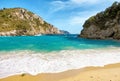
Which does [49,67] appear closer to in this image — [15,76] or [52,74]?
[52,74]

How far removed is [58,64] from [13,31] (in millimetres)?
182879

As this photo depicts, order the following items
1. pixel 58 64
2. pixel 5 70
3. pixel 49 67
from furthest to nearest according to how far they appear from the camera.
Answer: pixel 58 64 < pixel 49 67 < pixel 5 70

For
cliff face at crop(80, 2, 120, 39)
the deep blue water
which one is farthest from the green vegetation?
the deep blue water

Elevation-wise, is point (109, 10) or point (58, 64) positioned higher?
point (109, 10)

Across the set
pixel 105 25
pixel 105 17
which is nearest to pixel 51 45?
pixel 105 25

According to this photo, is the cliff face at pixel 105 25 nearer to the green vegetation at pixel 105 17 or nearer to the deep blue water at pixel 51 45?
the green vegetation at pixel 105 17

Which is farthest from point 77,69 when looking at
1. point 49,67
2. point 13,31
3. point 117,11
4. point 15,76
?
point 13,31

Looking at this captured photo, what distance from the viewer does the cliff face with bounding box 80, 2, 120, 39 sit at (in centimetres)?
9140

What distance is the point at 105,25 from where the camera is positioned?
10081 cm

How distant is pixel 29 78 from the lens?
14.1 m

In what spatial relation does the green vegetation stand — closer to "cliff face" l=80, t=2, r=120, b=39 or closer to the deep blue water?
"cliff face" l=80, t=2, r=120, b=39

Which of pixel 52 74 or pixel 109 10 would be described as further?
pixel 109 10

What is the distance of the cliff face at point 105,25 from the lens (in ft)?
300

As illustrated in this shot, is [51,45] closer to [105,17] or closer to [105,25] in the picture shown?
[105,25]
